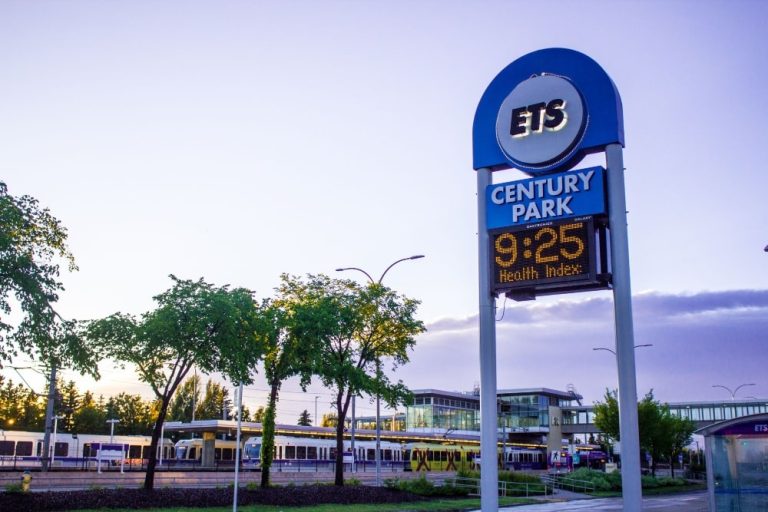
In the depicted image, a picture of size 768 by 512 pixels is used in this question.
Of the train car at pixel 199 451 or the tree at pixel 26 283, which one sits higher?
the tree at pixel 26 283

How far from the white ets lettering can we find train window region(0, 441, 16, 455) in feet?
188

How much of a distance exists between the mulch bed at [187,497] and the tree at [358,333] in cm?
327

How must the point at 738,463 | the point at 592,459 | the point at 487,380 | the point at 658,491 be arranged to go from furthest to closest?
the point at 592,459 → the point at 658,491 → the point at 487,380 → the point at 738,463

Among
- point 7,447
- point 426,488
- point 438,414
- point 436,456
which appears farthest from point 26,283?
point 438,414

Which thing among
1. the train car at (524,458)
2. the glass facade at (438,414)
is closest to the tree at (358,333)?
the train car at (524,458)

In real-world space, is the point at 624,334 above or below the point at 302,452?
above

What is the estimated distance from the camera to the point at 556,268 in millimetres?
17688

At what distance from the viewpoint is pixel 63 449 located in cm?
6944

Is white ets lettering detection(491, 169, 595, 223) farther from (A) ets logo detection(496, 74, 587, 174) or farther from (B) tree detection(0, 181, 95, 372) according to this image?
(B) tree detection(0, 181, 95, 372)

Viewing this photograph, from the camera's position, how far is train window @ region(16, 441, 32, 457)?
213ft

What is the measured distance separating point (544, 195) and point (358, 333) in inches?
908

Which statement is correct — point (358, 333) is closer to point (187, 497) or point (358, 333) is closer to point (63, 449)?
point (187, 497)

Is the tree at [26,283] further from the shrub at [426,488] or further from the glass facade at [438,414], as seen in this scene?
the glass facade at [438,414]

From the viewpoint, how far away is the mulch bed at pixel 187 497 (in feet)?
84.8
